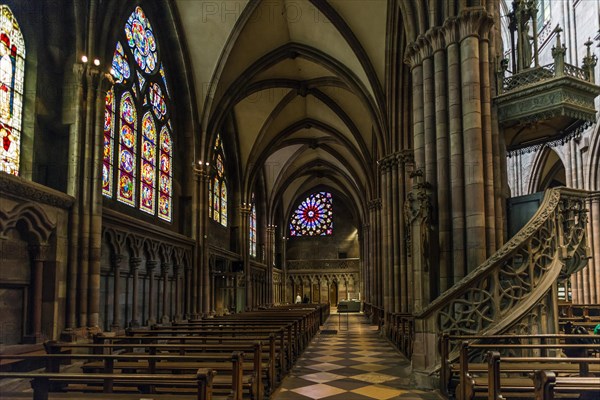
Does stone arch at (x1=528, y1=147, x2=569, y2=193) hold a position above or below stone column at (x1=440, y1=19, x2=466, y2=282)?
above

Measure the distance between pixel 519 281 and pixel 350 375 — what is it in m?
3.66

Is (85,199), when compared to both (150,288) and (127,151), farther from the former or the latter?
(150,288)

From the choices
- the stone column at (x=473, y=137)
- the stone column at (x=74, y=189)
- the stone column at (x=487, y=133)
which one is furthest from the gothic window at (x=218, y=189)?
the stone column at (x=487, y=133)

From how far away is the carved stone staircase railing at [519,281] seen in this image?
746cm

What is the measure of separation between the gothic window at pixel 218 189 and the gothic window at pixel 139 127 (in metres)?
5.26

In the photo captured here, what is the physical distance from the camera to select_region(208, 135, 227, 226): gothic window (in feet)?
80.8

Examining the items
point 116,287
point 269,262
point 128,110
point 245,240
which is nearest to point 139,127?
point 128,110

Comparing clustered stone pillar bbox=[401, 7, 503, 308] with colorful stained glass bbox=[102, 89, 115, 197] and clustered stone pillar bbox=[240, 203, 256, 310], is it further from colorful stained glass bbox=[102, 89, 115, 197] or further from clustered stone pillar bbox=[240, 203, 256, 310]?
clustered stone pillar bbox=[240, 203, 256, 310]

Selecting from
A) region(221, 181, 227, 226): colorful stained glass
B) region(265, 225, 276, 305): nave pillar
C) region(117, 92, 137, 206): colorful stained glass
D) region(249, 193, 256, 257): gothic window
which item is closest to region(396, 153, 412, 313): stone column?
region(117, 92, 137, 206): colorful stained glass

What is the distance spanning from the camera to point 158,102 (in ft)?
60.9

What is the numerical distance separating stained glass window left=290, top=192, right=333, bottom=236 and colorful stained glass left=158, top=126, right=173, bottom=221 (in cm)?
2862

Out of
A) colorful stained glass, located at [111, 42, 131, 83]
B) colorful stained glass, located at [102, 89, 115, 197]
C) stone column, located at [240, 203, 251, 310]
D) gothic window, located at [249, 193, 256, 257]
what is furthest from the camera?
gothic window, located at [249, 193, 256, 257]

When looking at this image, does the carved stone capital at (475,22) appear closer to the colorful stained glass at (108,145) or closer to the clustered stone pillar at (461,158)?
the clustered stone pillar at (461,158)

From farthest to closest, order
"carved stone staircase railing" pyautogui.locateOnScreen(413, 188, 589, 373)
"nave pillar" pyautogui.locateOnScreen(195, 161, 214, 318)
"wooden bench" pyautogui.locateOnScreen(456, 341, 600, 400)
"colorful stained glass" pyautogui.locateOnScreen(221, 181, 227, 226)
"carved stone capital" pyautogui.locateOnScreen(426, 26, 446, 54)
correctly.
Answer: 1. "colorful stained glass" pyautogui.locateOnScreen(221, 181, 227, 226)
2. "nave pillar" pyautogui.locateOnScreen(195, 161, 214, 318)
3. "carved stone capital" pyautogui.locateOnScreen(426, 26, 446, 54)
4. "carved stone staircase railing" pyautogui.locateOnScreen(413, 188, 589, 373)
5. "wooden bench" pyautogui.locateOnScreen(456, 341, 600, 400)
